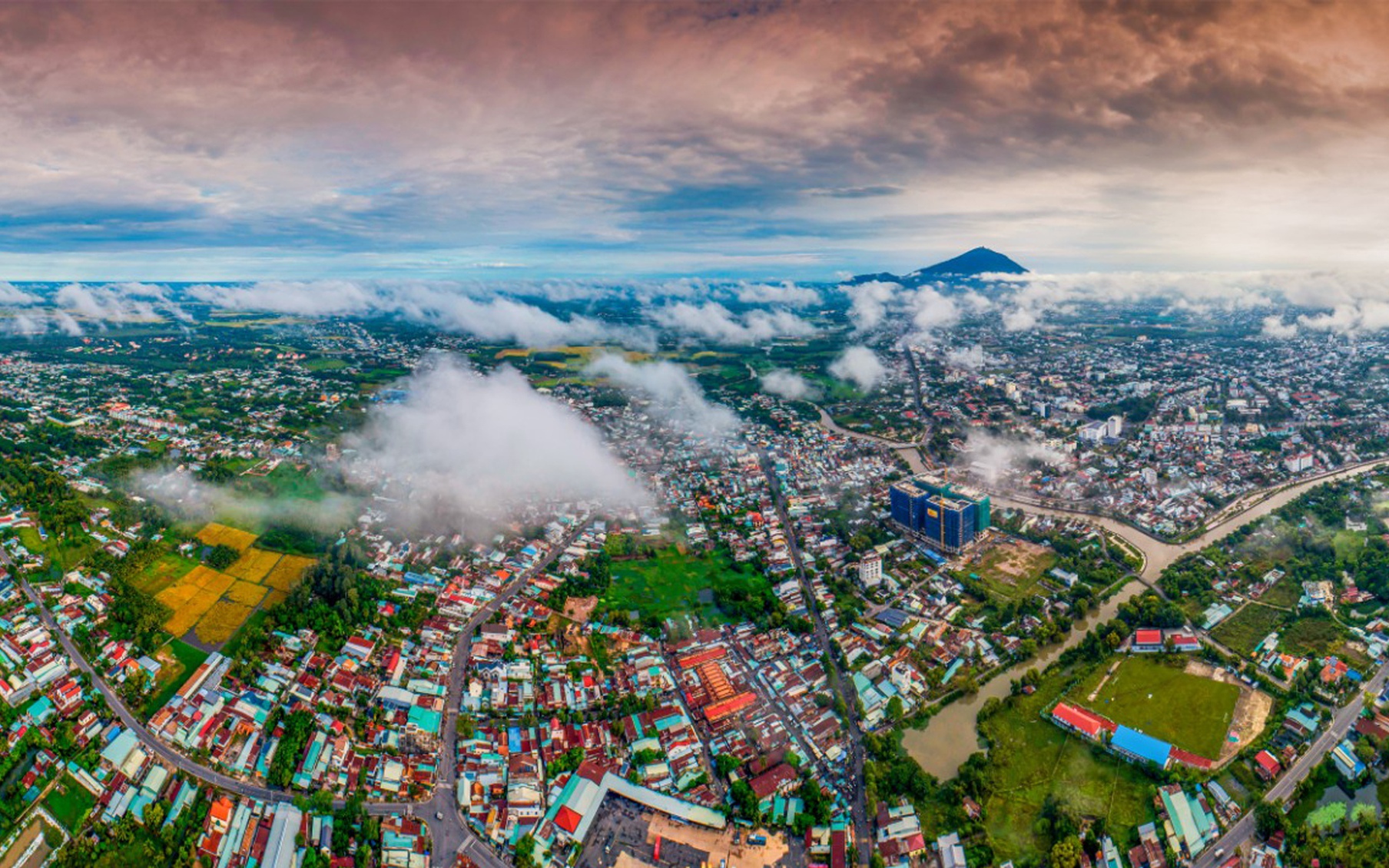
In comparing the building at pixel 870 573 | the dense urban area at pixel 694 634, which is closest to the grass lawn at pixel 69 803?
the dense urban area at pixel 694 634

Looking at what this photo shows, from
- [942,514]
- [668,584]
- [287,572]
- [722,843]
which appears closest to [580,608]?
[668,584]

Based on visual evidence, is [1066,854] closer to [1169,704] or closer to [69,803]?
[1169,704]

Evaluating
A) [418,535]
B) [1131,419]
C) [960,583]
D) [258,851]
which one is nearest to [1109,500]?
[960,583]

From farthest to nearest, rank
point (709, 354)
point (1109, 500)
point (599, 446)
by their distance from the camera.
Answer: point (709, 354) → point (599, 446) → point (1109, 500)

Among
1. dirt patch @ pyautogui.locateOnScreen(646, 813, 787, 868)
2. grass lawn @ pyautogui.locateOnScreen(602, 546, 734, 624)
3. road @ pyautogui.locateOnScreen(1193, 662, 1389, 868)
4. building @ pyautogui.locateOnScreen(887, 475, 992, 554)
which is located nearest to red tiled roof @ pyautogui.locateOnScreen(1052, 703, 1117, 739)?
road @ pyautogui.locateOnScreen(1193, 662, 1389, 868)

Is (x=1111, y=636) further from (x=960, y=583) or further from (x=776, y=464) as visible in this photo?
(x=776, y=464)

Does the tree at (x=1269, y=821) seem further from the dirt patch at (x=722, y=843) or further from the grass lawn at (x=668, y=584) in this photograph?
the grass lawn at (x=668, y=584)

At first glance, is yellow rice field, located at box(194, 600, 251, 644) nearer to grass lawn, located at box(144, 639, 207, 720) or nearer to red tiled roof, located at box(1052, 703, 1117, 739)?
grass lawn, located at box(144, 639, 207, 720)
